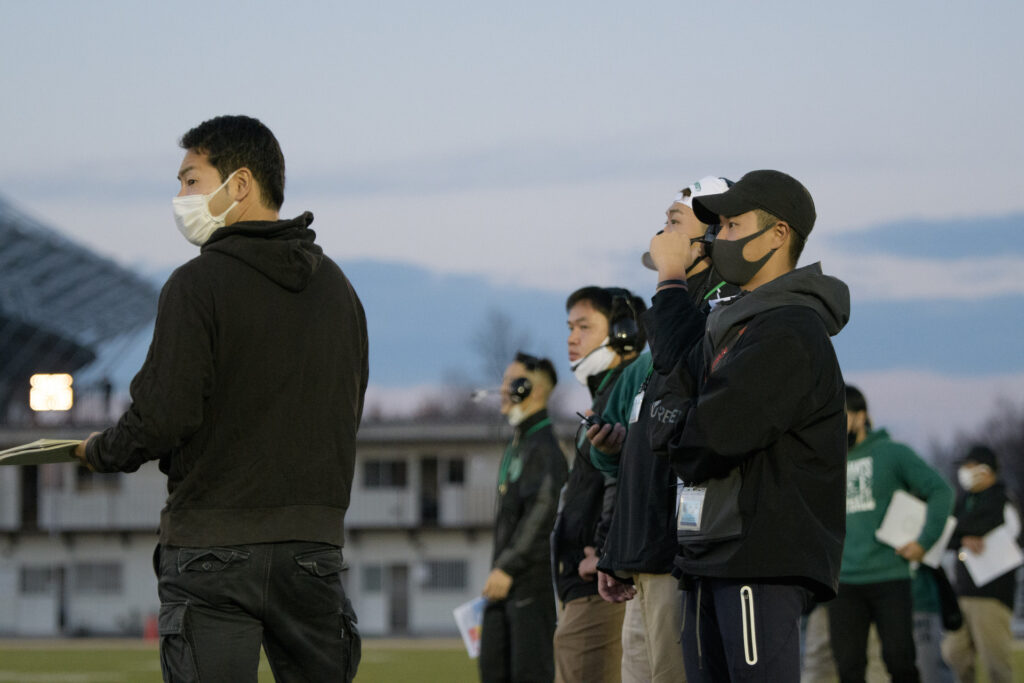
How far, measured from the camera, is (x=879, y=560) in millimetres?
9609

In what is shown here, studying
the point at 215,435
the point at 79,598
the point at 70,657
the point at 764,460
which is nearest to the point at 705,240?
the point at 764,460

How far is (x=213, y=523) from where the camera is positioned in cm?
400

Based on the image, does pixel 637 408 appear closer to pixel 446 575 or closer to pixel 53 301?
pixel 446 575

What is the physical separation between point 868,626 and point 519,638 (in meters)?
2.74

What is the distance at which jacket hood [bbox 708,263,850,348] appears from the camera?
418 cm

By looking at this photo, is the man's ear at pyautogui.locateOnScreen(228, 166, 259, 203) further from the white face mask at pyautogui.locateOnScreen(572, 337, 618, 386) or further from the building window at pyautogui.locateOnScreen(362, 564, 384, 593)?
the building window at pyautogui.locateOnScreen(362, 564, 384, 593)

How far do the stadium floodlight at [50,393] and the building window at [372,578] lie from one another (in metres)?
46.1

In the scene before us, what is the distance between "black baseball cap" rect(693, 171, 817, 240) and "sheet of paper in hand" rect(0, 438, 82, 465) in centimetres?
210

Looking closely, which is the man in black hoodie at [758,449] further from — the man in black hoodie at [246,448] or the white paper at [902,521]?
the white paper at [902,521]

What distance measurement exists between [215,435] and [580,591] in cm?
345

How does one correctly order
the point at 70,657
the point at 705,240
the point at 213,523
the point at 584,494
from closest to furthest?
1. the point at 213,523
2. the point at 705,240
3. the point at 584,494
4. the point at 70,657

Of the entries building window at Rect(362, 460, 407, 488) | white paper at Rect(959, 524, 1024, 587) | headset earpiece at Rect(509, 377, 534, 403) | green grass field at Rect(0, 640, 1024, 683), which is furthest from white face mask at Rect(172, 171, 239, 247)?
building window at Rect(362, 460, 407, 488)

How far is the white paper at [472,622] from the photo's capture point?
29.0ft

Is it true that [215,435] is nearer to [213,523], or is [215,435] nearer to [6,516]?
[213,523]
